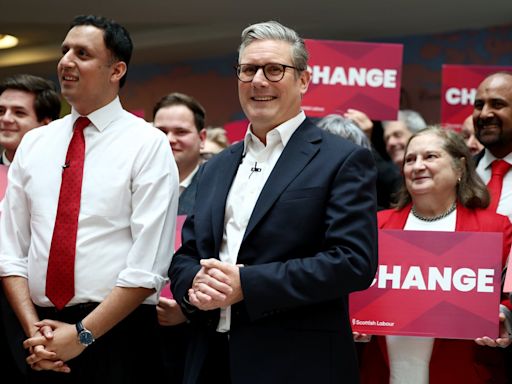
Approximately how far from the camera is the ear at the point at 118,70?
2.68 metres

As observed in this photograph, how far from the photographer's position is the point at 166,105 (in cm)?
379

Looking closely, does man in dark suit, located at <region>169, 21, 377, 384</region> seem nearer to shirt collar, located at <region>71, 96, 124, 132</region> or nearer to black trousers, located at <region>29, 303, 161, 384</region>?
black trousers, located at <region>29, 303, 161, 384</region>

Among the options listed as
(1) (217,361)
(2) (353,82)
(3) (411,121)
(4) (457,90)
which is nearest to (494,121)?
(2) (353,82)

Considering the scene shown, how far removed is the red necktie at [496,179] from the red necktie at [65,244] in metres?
1.52

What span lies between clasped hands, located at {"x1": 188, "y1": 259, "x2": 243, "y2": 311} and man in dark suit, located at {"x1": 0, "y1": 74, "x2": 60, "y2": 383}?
1.37m

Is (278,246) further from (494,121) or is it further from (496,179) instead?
(494,121)

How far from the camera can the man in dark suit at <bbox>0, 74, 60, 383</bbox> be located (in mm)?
3324

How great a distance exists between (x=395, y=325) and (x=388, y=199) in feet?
4.65

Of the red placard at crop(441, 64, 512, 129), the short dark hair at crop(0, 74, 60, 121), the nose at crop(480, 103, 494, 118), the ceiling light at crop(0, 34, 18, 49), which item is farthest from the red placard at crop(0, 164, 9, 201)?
the ceiling light at crop(0, 34, 18, 49)

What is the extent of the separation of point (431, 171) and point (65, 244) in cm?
132

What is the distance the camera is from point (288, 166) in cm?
234

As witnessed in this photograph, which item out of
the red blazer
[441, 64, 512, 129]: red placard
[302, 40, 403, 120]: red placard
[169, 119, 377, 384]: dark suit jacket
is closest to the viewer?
[169, 119, 377, 384]: dark suit jacket

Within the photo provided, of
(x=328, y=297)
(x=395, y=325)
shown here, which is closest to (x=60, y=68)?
(x=328, y=297)

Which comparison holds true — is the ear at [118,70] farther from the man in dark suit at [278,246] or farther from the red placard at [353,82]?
the red placard at [353,82]
